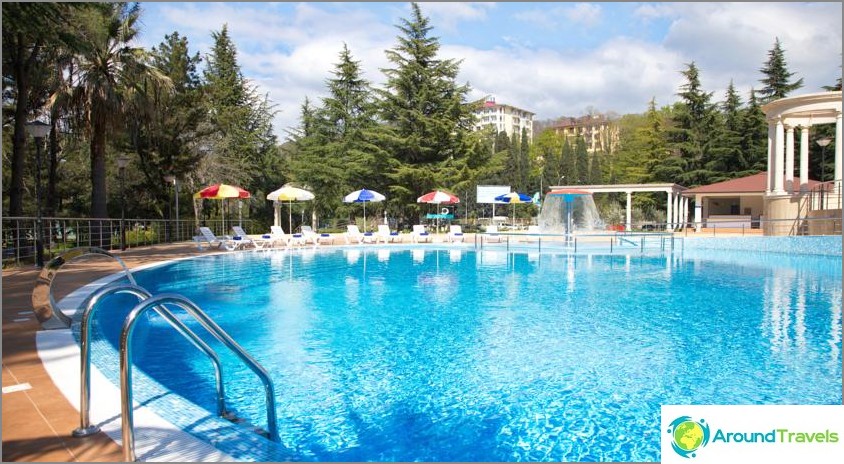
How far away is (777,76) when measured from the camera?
40375 mm

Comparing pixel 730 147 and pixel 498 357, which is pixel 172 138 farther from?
pixel 730 147

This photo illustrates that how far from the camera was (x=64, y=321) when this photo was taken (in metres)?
6.29

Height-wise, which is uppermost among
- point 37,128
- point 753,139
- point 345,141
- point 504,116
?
point 504,116

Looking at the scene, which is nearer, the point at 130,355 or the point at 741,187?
the point at 130,355

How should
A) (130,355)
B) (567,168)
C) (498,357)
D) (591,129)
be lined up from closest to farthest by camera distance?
1. (130,355)
2. (498,357)
3. (567,168)
4. (591,129)

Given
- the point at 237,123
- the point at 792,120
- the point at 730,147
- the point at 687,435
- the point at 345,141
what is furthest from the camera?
the point at 730,147

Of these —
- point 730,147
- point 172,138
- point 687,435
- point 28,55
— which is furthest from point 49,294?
point 730,147

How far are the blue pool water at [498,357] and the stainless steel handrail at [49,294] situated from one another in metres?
0.76

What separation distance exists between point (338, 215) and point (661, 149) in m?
28.1

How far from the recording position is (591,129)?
114562mm

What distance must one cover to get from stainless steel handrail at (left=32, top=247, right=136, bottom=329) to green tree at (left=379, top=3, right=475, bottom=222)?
26747 mm

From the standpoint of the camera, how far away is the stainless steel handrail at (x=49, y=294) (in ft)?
17.9

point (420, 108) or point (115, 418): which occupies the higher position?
point (420, 108)

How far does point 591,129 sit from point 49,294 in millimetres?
118051
